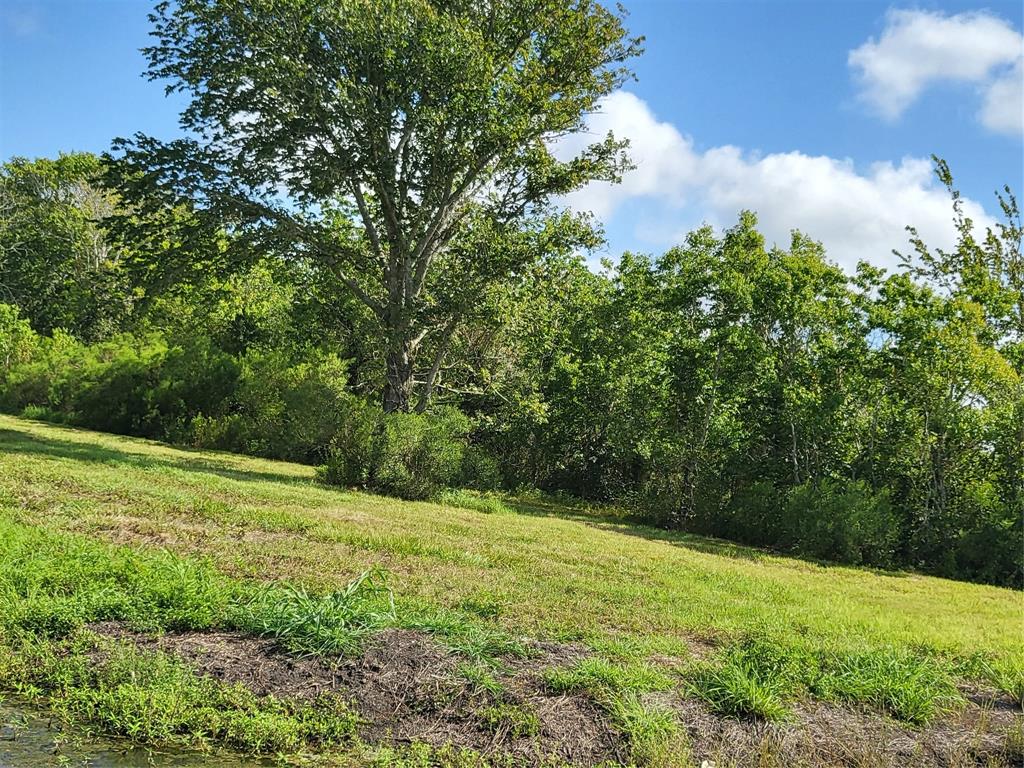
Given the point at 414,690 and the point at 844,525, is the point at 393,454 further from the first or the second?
the point at 414,690

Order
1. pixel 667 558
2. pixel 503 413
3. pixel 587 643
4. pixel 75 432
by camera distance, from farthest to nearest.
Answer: pixel 503 413 < pixel 75 432 < pixel 667 558 < pixel 587 643

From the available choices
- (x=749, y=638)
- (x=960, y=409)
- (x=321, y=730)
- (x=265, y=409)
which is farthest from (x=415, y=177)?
(x=321, y=730)

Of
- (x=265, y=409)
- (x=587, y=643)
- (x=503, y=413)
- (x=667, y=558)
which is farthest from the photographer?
(x=503, y=413)

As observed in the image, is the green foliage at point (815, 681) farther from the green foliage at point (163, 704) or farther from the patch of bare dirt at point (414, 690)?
the green foliage at point (163, 704)

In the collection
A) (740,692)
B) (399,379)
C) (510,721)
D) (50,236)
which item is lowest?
(510,721)

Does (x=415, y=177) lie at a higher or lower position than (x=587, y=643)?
higher

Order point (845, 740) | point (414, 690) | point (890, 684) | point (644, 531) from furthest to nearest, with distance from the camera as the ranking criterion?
point (644, 531)
point (890, 684)
point (414, 690)
point (845, 740)

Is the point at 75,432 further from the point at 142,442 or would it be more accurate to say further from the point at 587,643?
the point at 587,643

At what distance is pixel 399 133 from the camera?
1719cm

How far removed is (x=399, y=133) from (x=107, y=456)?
30.2ft

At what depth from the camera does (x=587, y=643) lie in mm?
5801

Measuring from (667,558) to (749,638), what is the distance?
5.43 m

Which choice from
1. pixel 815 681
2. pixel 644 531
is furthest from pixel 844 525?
pixel 815 681

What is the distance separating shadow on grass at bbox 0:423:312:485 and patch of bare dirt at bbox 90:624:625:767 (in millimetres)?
10088
